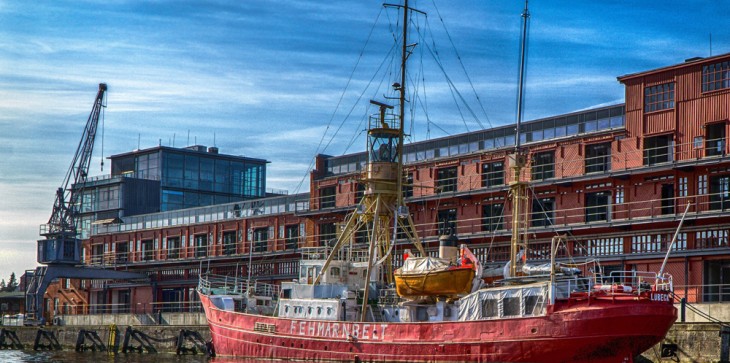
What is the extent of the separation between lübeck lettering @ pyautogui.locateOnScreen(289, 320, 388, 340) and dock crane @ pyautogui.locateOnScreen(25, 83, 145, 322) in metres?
42.8

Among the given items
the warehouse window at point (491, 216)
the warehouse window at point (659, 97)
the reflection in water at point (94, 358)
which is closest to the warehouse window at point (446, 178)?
the warehouse window at point (491, 216)

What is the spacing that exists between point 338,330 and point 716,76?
83.1 feet

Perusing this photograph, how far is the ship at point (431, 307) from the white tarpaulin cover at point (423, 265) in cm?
5

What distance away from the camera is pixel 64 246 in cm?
9256

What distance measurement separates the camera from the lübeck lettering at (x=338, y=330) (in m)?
49.0

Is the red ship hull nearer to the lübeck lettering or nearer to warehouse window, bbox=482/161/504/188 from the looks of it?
the lübeck lettering

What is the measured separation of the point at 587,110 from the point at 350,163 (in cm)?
2191

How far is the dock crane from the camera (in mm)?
90500

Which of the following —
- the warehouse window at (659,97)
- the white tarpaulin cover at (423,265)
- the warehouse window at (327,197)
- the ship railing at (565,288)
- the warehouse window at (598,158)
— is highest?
the warehouse window at (659,97)

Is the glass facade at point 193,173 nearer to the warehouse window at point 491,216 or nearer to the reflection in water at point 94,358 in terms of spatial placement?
the reflection in water at point 94,358

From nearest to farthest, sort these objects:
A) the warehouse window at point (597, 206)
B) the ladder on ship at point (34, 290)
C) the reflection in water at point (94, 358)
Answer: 1. the warehouse window at point (597, 206)
2. the reflection in water at point (94, 358)
3. the ladder on ship at point (34, 290)

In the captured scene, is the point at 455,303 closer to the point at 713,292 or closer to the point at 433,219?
the point at 713,292

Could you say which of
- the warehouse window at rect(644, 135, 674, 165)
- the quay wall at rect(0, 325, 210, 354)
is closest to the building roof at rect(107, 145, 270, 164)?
the quay wall at rect(0, 325, 210, 354)

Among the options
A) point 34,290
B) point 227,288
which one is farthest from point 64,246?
point 227,288
